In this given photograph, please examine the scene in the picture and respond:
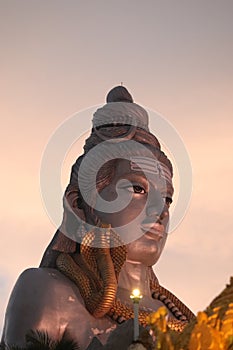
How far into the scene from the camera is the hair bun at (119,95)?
40.3 feet

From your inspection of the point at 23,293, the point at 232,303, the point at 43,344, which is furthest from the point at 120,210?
the point at 232,303

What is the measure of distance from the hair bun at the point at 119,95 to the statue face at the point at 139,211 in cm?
162

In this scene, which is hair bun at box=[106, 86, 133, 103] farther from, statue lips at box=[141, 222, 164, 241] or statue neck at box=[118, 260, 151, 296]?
statue neck at box=[118, 260, 151, 296]

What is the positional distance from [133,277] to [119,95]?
3484mm

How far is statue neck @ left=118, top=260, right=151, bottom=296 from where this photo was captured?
10.6m

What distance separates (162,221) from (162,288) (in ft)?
4.26

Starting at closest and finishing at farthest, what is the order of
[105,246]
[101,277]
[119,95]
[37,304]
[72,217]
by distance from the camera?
[37,304]
[101,277]
[105,246]
[72,217]
[119,95]

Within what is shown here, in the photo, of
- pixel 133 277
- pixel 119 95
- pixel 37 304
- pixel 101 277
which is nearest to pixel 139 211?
pixel 133 277

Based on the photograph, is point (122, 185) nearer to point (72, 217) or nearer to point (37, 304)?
point (72, 217)

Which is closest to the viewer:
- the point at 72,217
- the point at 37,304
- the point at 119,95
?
the point at 37,304

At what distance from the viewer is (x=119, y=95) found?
484 inches

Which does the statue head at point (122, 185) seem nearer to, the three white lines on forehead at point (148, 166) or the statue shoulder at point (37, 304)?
the three white lines on forehead at point (148, 166)

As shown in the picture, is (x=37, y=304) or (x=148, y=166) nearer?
(x=37, y=304)

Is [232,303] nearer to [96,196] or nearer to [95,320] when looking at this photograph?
[95,320]
